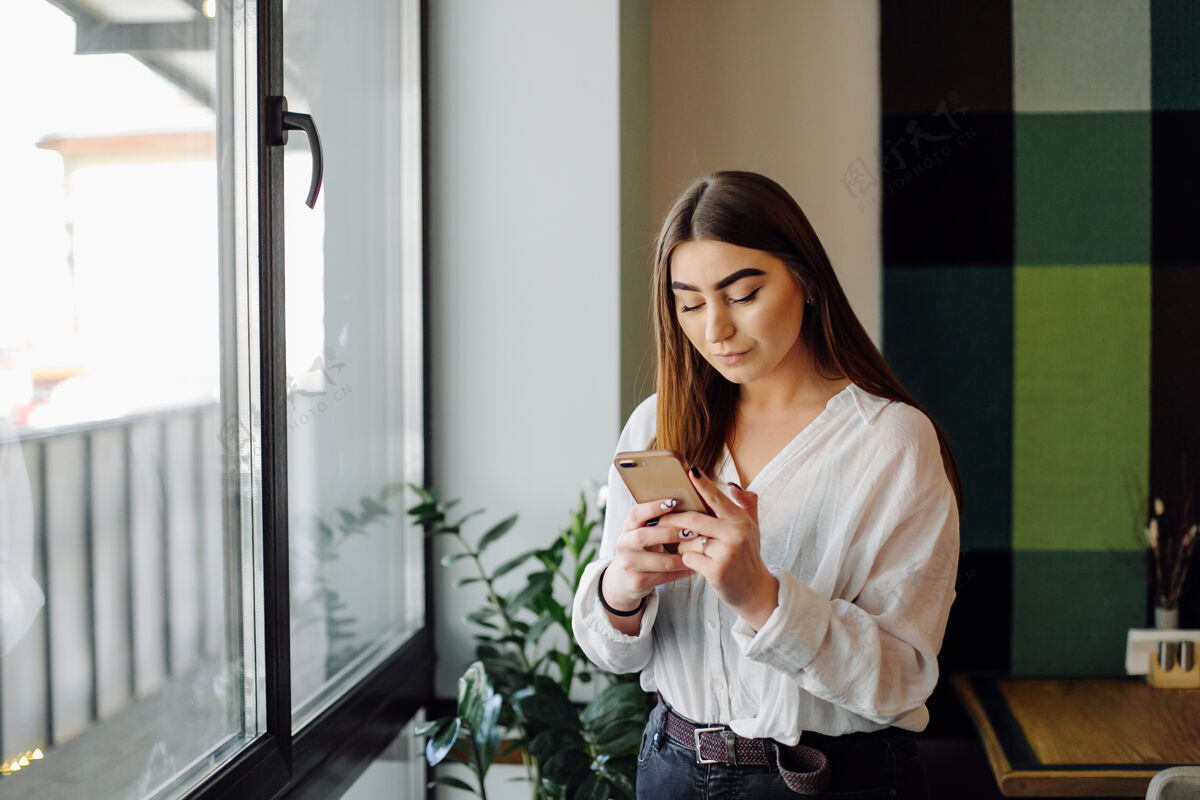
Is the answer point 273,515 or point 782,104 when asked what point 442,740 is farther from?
point 782,104

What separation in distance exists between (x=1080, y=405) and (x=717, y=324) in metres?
1.51

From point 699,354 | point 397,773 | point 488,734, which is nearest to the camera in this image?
point 699,354

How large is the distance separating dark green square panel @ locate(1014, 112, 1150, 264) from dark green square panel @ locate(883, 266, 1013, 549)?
0.13 meters

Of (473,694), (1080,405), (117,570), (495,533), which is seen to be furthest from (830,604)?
(1080,405)

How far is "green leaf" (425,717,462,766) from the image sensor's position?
163 centimetres

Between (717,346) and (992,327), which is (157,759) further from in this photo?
(992,327)

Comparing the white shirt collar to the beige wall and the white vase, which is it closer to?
the beige wall

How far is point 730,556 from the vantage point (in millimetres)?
936

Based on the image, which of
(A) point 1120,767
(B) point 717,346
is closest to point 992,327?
(A) point 1120,767

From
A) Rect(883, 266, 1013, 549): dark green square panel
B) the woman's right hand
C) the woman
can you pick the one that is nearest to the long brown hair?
the woman

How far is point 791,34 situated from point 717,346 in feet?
5.00

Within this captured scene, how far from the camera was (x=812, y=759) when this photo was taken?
1.05m

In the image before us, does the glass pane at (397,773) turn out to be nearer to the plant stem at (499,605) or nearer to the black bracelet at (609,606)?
the plant stem at (499,605)

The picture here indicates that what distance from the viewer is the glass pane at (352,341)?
1585 mm
